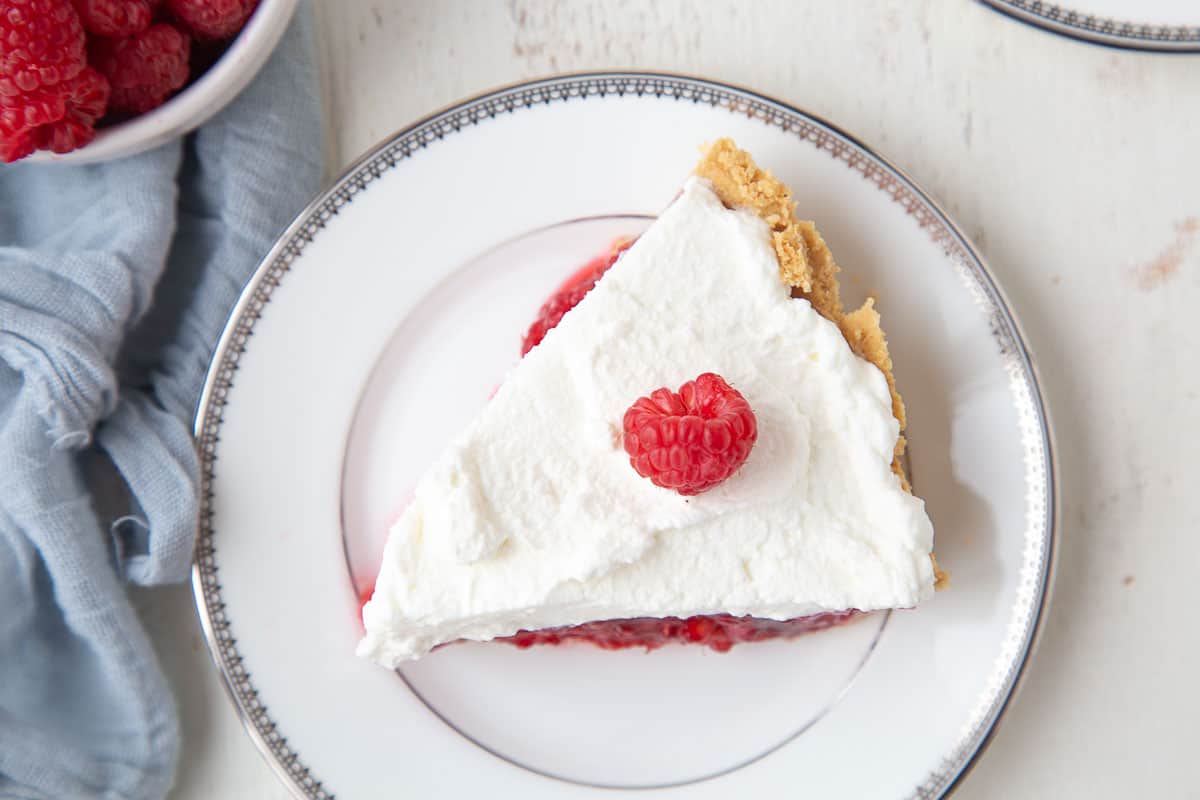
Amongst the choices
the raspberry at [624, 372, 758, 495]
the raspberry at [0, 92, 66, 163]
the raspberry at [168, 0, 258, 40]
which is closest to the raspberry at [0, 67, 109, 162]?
the raspberry at [0, 92, 66, 163]

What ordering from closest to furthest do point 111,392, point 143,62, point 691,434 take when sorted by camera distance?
point 691,434
point 143,62
point 111,392

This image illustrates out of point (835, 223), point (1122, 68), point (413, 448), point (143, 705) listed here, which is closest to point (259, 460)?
point (413, 448)

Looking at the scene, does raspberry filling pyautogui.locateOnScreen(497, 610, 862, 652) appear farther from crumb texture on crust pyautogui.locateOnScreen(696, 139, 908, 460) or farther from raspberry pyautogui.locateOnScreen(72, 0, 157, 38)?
raspberry pyautogui.locateOnScreen(72, 0, 157, 38)

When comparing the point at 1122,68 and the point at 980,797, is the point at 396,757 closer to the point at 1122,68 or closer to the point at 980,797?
the point at 980,797

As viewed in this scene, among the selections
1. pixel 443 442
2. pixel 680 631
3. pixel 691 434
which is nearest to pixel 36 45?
pixel 443 442

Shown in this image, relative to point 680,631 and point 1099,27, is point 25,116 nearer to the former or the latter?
point 680,631
